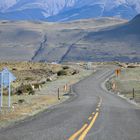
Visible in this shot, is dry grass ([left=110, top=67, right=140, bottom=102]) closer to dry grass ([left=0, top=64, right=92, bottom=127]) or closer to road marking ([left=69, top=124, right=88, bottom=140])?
dry grass ([left=0, top=64, right=92, bottom=127])

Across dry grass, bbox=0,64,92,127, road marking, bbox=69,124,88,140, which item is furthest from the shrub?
road marking, bbox=69,124,88,140

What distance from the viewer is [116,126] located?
19.7m

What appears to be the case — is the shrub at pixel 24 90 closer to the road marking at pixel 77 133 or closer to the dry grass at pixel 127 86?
the dry grass at pixel 127 86

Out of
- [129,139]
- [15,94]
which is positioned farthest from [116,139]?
[15,94]

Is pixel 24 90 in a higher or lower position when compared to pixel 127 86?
higher

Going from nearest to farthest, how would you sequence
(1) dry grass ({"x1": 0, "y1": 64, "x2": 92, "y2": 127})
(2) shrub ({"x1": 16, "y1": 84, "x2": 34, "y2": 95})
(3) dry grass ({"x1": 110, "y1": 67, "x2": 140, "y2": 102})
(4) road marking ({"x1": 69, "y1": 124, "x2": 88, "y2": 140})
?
1. (4) road marking ({"x1": 69, "y1": 124, "x2": 88, "y2": 140})
2. (1) dry grass ({"x1": 0, "y1": 64, "x2": 92, "y2": 127})
3. (2) shrub ({"x1": 16, "y1": 84, "x2": 34, "y2": 95})
4. (3) dry grass ({"x1": 110, "y1": 67, "x2": 140, "y2": 102})

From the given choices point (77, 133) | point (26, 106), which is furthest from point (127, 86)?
point (77, 133)

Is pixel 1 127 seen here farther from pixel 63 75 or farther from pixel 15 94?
pixel 63 75

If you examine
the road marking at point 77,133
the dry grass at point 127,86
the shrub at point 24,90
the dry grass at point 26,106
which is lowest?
the dry grass at point 127,86

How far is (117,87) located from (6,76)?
41635mm

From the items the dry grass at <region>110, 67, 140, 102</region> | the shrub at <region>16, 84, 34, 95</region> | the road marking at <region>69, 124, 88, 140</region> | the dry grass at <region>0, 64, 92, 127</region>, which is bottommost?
the dry grass at <region>110, 67, 140, 102</region>

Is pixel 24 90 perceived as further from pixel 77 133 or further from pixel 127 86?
pixel 77 133

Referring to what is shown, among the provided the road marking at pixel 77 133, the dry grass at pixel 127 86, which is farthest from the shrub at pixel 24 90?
the road marking at pixel 77 133

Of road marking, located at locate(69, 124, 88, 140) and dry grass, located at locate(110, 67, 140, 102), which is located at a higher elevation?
road marking, located at locate(69, 124, 88, 140)
